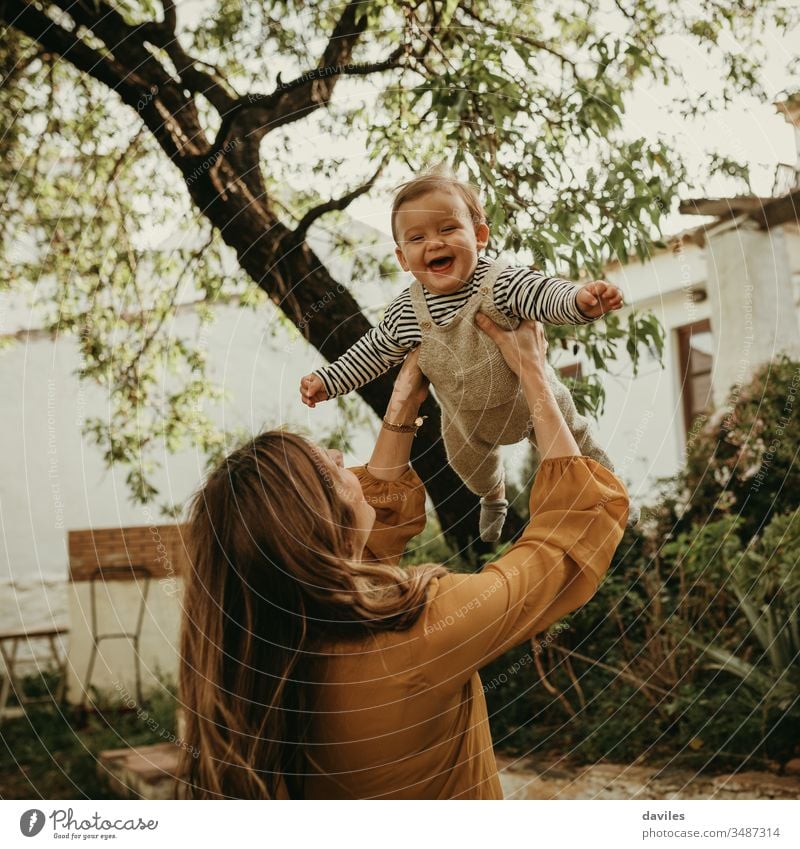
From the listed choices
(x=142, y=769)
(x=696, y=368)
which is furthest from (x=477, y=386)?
(x=142, y=769)

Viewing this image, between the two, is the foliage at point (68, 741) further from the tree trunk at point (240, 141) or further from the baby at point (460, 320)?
the baby at point (460, 320)

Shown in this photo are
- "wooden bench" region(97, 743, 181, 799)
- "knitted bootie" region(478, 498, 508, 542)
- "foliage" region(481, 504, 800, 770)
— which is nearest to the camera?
"knitted bootie" region(478, 498, 508, 542)

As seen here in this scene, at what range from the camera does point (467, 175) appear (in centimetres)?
122

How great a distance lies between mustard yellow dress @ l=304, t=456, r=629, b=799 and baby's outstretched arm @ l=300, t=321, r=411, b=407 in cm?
24

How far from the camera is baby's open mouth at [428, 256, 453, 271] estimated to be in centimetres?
92

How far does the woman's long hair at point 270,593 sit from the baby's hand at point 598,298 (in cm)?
29

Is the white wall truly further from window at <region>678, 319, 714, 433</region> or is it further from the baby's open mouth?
the baby's open mouth

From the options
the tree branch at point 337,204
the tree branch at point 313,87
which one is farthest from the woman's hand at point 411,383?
the tree branch at point 313,87

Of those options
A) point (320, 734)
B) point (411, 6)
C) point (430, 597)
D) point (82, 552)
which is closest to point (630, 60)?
point (411, 6)

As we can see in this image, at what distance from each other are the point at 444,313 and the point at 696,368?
0.98 m

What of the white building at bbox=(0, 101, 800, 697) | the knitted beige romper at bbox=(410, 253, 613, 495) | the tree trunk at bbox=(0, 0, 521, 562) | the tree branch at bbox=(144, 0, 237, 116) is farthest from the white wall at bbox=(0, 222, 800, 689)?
the knitted beige romper at bbox=(410, 253, 613, 495)

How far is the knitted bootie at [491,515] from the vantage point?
44.2 inches

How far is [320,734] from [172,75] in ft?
3.36
